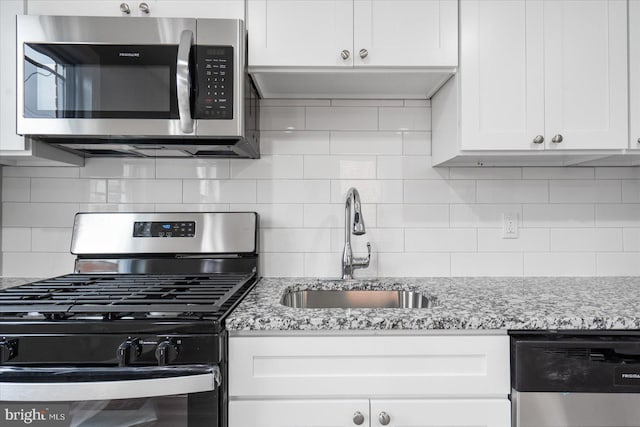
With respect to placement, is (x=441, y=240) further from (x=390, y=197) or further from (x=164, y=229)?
(x=164, y=229)

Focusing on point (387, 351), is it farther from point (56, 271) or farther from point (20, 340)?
→ point (56, 271)

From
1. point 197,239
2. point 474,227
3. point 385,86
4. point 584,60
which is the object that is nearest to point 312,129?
point 385,86

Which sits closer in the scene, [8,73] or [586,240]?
[8,73]

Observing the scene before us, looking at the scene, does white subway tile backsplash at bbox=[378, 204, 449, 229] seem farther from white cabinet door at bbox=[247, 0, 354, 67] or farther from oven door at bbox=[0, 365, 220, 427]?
oven door at bbox=[0, 365, 220, 427]

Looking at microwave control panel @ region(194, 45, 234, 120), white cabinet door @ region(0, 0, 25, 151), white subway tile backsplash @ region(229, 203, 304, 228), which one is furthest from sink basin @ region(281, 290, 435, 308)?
white cabinet door @ region(0, 0, 25, 151)

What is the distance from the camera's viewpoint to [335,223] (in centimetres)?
178

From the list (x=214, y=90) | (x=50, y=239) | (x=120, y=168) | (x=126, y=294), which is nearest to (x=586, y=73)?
(x=214, y=90)

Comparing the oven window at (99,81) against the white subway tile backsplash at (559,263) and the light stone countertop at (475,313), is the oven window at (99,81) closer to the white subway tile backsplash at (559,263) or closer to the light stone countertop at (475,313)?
the light stone countertop at (475,313)

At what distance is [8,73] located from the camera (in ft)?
4.67

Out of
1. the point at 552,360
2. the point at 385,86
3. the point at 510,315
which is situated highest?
the point at 385,86

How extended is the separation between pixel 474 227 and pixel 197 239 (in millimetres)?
1149

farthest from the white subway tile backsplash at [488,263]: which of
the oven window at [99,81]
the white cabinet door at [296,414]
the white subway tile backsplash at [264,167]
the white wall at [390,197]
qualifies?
the oven window at [99,81]

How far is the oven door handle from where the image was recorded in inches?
38.2

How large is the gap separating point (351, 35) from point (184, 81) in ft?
1.91
